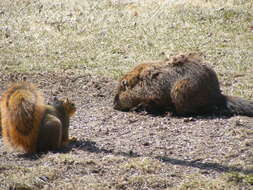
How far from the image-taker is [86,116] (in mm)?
8828

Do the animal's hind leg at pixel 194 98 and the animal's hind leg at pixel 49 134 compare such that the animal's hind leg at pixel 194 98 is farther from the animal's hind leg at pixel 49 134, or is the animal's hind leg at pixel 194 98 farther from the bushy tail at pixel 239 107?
the animal's hind leg at pixel 49 134

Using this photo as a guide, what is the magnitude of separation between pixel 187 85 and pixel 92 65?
3.28 meters

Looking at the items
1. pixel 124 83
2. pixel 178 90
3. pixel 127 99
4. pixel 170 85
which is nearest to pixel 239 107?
pixel 178 90

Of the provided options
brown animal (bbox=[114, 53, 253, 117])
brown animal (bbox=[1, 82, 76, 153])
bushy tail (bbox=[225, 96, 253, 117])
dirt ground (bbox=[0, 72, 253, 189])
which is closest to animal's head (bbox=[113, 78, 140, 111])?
brown animal (bbox=[114, 53, 253, 117])

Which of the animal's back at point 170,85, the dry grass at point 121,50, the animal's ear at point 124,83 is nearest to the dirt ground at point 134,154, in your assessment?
the dry grass at point 121,50

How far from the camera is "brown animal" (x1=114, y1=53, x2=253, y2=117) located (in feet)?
28.5

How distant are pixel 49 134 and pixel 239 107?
113 inches

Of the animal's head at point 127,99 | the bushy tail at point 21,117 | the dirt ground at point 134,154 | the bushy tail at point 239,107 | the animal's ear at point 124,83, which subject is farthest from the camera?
the animal's ear at point 124,83

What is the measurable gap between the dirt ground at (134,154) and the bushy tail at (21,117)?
0.61 feet

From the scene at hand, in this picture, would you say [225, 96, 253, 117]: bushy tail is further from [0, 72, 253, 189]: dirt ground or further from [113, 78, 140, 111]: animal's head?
[113, 78, 140, 111]: animal's head

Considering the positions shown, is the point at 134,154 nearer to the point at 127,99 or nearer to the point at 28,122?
the point at 28,122

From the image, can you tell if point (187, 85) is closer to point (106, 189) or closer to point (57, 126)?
point (57, 126)

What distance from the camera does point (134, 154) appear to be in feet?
22.7

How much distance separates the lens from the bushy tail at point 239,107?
27.4 ft
